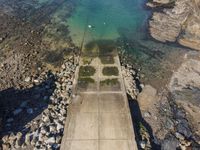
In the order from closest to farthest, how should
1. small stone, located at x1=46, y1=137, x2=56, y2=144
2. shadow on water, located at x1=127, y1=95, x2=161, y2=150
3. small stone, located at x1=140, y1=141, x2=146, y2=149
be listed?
small stone, located at x1=140, y1=141, x2=146, y2=149 < small stone, located at x1=46, y1=137, x2=56, y2=144 < shadow on water, located at x1=127, y1=95, x2=161, y2=150

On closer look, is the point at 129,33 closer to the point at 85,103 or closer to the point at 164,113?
the point at 164,113

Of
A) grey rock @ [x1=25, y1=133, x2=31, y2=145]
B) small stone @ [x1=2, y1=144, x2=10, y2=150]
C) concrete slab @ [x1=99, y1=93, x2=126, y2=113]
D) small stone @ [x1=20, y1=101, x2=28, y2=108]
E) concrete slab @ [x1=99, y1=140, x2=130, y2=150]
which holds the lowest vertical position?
small stone @ [x1=2, y1=144, x2=10, y2=150]

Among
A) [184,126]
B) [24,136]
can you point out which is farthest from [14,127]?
[184,126]

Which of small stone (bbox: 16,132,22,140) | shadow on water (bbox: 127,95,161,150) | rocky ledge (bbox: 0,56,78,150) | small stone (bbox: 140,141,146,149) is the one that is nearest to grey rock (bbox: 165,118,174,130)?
shadow on water (bbox: 127,95,161,150)

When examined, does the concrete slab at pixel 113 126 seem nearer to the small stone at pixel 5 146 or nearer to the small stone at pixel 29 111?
the small stone at pixel 29 111

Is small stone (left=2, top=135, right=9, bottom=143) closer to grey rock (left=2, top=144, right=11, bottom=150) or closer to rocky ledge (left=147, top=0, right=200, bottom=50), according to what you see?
grey rock (left=2, top=144, right=11, bottom=150)

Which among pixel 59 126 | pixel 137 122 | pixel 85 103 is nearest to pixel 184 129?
pixel 137 122
